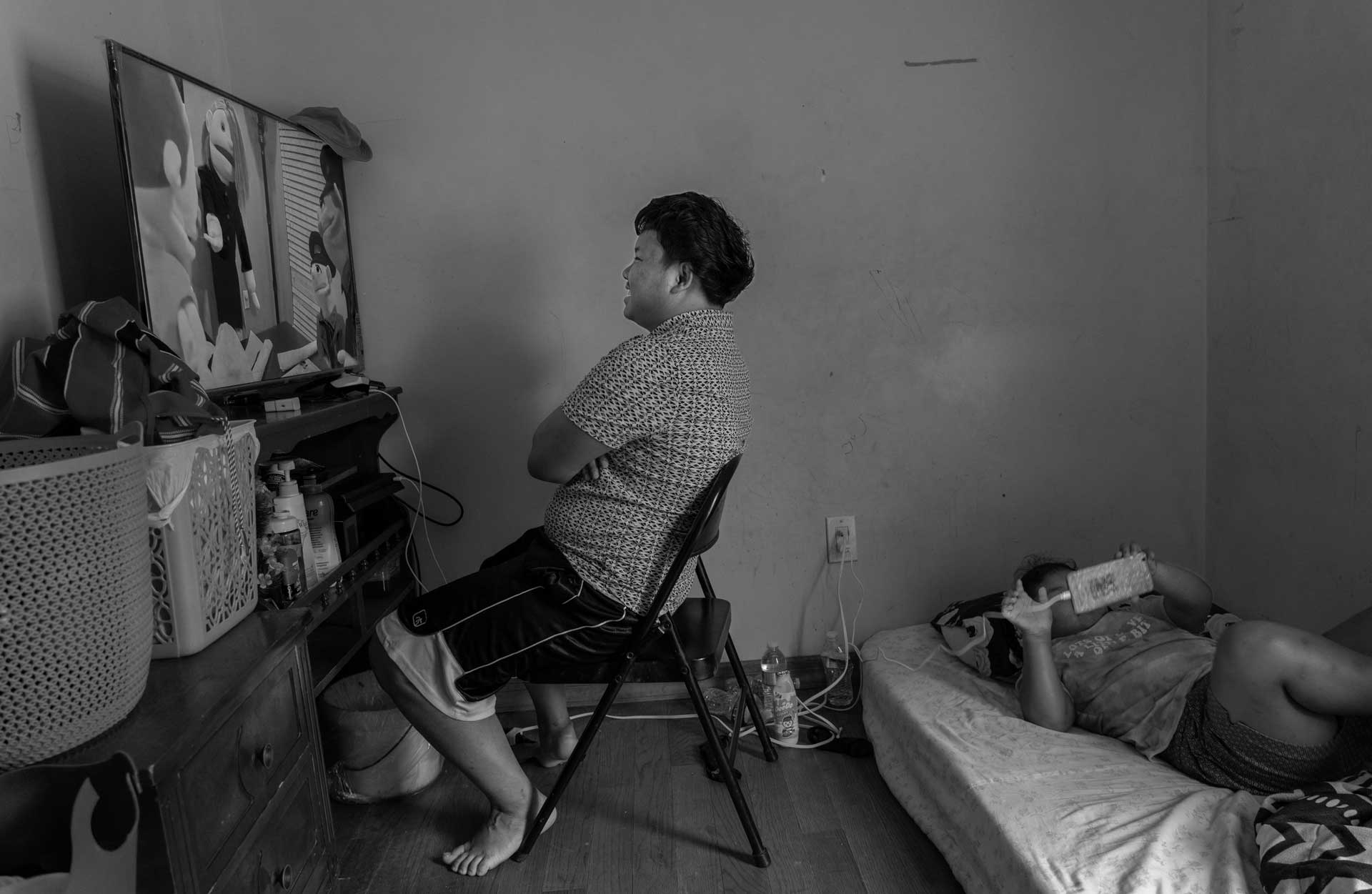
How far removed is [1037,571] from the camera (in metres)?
2.00

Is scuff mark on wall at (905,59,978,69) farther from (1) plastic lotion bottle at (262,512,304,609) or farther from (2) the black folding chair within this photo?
(1) plastic lotion bottle at (262,512,304,609)

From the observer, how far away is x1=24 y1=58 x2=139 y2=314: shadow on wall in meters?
1.53

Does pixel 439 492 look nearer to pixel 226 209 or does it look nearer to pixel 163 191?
pixel 226 209

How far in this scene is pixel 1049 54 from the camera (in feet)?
7.86

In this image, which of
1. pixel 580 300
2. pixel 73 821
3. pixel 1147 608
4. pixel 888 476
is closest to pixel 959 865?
pixel 1147 608

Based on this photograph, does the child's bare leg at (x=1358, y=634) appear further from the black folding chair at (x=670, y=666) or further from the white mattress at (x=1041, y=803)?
the black folding chair at (x=670, y=666)

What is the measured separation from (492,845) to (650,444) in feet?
2.85

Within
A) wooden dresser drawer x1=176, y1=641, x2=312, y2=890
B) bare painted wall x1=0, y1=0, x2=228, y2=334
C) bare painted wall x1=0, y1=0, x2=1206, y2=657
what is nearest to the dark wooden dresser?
wooden dresser drawer x1=176, y1=641, x2=312, y2=890

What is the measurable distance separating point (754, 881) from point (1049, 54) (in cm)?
217

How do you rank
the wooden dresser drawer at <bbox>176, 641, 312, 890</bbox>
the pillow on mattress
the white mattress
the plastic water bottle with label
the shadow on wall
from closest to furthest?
1. the wooden dresser drawer at <bbox>176, 641, 312, 890</bbox>
2. the white mattress
3. the shadow on wall
4. the pillow on mattress
5. the plastic water bottle with label

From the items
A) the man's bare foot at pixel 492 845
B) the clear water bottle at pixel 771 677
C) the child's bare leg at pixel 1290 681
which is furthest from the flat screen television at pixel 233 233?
the child's bare leg at pixel 1290 681

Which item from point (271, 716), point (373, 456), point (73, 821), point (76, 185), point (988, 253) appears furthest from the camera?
point (988, 253)

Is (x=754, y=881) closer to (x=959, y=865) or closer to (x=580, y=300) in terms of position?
(x=959, y=865)

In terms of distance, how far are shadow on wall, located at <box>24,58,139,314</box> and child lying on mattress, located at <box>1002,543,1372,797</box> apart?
183 cm
